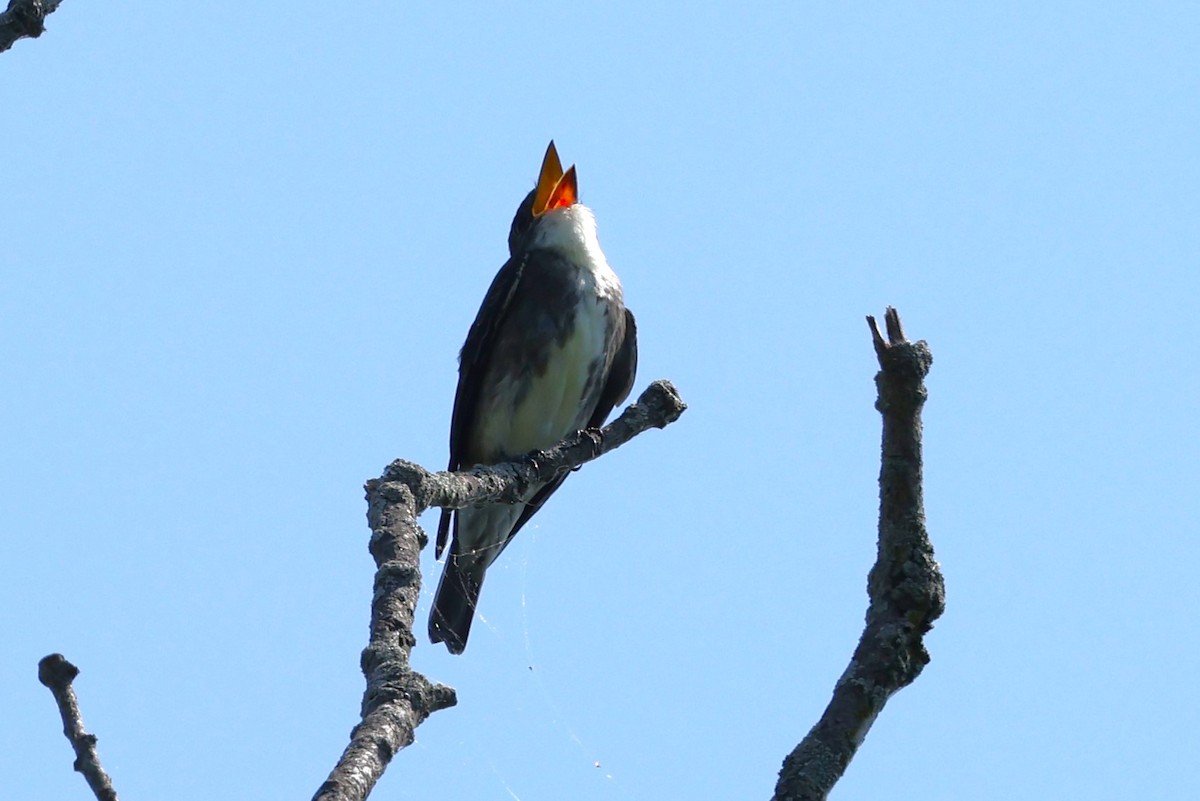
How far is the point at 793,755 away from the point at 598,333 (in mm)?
5125

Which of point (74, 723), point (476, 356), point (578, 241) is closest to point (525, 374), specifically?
point (476, 356)

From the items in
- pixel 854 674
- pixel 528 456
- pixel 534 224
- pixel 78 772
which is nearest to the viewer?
pixel 78 772

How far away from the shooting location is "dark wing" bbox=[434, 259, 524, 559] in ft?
28.1

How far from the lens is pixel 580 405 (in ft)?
28.1

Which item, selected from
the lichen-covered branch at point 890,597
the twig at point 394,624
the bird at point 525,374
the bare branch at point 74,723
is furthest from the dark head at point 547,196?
the bare branch at point 74,723

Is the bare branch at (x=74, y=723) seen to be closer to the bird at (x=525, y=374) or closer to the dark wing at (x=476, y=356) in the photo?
the bird at (x=525, y=374)

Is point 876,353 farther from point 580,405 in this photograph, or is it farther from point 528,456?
point 580,405

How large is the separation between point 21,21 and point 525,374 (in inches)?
185

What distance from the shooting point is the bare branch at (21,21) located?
3826 millimetres

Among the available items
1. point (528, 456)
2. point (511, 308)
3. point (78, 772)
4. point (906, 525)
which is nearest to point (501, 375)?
point (511, 308)

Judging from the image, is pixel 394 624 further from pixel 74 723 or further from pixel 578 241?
pixel 578 241

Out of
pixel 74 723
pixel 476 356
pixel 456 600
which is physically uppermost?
pixel 476 356

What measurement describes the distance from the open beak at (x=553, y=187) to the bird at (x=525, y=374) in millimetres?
745

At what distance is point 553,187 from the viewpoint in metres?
9.73
